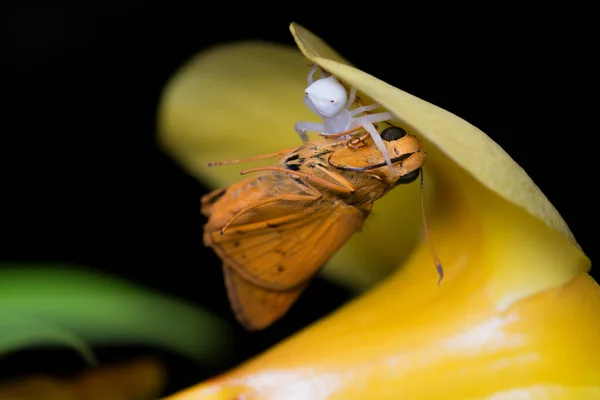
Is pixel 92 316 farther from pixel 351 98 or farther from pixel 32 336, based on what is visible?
pixel 351 98

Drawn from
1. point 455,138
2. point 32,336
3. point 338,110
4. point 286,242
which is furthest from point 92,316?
point 455,138

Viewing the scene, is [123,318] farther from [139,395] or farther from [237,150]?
[237,150]

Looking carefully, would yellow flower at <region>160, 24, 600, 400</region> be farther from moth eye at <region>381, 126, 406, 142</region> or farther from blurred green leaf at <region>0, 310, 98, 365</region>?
blurred green leaf at <region>0, 310, 98, 365</region>

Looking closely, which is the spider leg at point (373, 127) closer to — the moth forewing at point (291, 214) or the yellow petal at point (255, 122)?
the moth forewing at point (291, 214)

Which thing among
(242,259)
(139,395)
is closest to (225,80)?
(242,259)

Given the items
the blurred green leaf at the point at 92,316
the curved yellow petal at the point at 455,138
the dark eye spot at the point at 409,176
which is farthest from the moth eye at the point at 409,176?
the blurred green leaf at the point at 92,316

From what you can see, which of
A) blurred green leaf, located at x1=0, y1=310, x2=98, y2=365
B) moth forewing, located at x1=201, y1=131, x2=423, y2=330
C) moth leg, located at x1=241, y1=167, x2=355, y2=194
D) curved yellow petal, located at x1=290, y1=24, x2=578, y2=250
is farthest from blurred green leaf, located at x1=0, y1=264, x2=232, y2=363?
curved yellow petal, located at x1=290, y1=24, x2=578, y2=250
